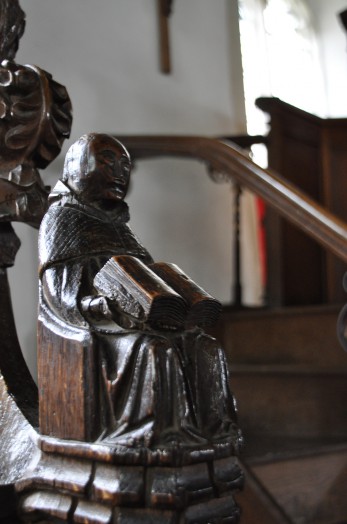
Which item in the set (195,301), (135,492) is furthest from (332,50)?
(135,492)

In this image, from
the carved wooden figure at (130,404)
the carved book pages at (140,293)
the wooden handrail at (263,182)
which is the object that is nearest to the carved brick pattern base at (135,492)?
the carved wooden figure at (130,404)

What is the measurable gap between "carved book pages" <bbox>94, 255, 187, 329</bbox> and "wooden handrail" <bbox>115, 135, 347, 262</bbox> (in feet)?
4.06

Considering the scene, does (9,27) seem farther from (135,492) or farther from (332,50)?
(332,50)

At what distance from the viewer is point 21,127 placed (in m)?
0.91

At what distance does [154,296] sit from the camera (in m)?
0.62

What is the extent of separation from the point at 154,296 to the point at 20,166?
1.32 feet

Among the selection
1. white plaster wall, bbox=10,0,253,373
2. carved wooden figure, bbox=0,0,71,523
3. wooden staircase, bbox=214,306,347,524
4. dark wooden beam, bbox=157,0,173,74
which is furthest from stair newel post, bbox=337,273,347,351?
dark wooden beam, bbox=157,0,173,74

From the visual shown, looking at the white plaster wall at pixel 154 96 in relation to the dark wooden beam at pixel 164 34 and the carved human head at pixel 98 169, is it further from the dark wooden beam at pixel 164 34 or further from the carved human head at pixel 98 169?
the carved human head at pixel 98 169

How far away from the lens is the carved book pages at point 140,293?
2.04ft

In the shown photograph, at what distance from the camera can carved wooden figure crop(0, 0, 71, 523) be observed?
0.83 meters

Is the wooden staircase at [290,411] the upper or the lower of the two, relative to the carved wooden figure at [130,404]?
lower

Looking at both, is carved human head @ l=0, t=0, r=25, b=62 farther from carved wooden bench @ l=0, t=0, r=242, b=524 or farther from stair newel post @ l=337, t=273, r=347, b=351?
stair newel post @ l=337, t=273, r=347, b=351

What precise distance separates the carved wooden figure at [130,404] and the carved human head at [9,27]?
0.46 metres

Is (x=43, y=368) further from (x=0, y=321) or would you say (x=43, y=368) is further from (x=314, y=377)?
(x=314, y=377)
